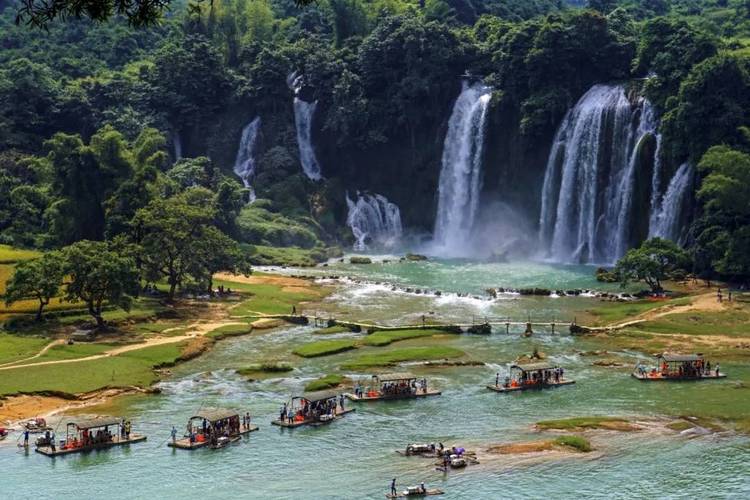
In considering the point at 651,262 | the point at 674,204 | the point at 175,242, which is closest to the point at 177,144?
the point at 175,242

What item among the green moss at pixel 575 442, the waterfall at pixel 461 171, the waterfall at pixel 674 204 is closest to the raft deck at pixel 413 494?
the green moss at pixel 575 442

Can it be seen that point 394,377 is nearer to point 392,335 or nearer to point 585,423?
point 585,423

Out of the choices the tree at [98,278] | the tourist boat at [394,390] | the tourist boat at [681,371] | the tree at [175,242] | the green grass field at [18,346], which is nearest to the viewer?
the tourist boat at [394,390]

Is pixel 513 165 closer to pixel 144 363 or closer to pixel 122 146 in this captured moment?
pixel 122 146

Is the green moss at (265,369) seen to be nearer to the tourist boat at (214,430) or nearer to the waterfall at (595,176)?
the tourist boat at (214,430)

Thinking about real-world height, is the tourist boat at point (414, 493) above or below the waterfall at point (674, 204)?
below

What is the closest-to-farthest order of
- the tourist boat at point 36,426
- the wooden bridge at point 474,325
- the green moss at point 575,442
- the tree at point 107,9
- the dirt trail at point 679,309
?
the tree at point 107,9
the green moss at point 575,442
the tourist boat at point 36,426
the wooden bridge at point 474,325
the dirt trail at point 679,309

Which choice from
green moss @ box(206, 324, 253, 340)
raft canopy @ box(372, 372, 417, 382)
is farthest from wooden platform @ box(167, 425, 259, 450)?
green moss @ box(206, 324, 253, 340)
